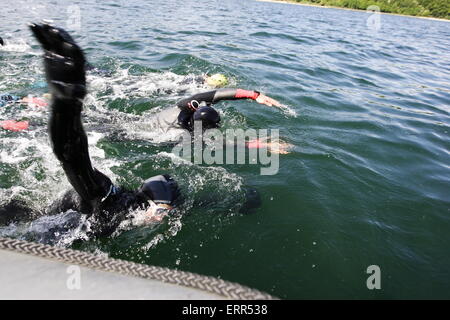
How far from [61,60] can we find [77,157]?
735mm

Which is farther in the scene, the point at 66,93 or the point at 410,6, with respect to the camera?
the point at 410,6

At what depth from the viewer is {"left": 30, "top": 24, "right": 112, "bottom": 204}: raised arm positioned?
5.55 ft

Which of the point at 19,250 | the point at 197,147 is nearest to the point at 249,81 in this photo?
the point at 197,147

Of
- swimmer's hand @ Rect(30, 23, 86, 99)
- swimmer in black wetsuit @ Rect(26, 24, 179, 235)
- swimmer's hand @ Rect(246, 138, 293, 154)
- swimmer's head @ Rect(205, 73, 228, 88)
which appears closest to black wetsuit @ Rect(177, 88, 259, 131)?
swimmer's hand @ Rect(246, 138, 293, 154)

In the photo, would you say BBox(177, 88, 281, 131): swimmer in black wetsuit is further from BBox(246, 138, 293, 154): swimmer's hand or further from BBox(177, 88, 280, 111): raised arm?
BBox(246, 138, 293, 154): swimmer's hand

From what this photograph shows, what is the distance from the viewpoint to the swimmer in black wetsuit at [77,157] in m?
1.71

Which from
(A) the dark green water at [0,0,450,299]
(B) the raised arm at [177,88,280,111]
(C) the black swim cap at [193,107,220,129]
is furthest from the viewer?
(B) the raised arm at [177,88,280,111]

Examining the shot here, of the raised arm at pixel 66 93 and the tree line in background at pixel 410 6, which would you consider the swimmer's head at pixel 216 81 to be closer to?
the raised arm at pixel 66 93

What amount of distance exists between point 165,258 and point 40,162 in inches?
111

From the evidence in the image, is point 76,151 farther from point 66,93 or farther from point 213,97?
point 213,97

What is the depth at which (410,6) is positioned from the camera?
5019 cm

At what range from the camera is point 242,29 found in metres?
16.7

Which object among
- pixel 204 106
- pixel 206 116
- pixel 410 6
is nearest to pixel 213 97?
pixel 204 106

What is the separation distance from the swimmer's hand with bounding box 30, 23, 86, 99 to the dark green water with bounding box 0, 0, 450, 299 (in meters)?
1.96
